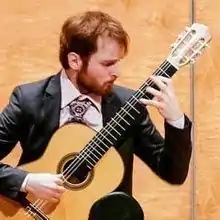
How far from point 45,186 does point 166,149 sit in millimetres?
324

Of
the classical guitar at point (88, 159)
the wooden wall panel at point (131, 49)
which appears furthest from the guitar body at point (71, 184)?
the wooden wall panel at point (131, 49)

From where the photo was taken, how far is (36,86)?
2525 mm

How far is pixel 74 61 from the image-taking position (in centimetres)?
251

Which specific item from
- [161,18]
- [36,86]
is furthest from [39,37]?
[161,18]

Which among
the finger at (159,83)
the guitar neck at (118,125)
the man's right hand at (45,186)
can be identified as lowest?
the man's right hand at (45,186)

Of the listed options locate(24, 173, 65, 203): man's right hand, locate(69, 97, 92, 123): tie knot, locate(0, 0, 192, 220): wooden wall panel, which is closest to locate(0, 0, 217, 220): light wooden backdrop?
locate(0, 0, 192, 220): wooden wall panel

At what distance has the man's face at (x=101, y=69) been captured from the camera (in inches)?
98.0

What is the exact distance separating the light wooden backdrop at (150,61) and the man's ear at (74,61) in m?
0.04

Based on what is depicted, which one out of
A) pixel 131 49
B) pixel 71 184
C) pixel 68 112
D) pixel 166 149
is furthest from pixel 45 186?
pixel 131 49

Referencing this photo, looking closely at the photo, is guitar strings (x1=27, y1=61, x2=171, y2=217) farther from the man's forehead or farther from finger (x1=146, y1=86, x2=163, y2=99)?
the man's forehead

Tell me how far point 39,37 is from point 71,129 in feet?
0.88

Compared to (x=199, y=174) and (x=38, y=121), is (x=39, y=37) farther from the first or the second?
(x=199, y=174)

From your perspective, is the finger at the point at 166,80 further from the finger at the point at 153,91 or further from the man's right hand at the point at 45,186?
the man's right hand at the point at 45,186

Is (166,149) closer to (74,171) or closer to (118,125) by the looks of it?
(118,125)
